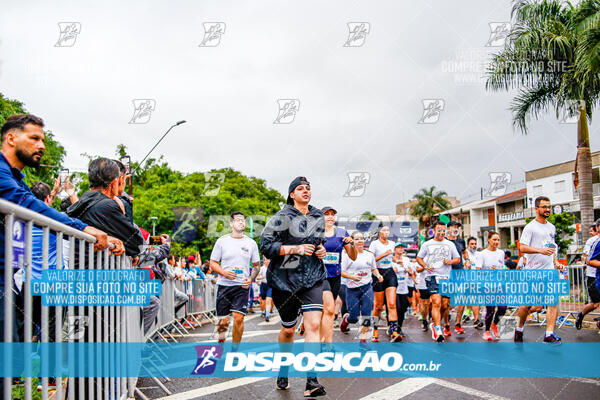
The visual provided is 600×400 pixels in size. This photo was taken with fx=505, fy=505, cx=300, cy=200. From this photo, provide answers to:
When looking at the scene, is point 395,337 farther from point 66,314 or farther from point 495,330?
point 66,314

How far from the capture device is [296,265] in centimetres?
538

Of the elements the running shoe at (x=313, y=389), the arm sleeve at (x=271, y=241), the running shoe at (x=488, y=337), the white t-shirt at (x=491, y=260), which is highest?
the arm sleeve at (x=271, y=241)

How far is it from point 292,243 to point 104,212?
2.09 metres

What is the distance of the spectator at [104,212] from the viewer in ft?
13.5

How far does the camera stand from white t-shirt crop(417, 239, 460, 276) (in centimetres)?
955

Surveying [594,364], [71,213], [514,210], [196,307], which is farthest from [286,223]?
[514,210]

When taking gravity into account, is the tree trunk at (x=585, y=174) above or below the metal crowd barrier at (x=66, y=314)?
above

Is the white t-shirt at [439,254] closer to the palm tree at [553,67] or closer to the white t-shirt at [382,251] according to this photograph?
the white t-shirt at [382,251]

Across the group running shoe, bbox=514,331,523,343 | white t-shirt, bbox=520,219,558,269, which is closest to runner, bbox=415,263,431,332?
running shoe, bbox=514,331,523,343

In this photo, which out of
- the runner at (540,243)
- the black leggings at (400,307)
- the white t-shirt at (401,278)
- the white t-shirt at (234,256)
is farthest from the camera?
the white t-shirt at (401,278)

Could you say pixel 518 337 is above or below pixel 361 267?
below

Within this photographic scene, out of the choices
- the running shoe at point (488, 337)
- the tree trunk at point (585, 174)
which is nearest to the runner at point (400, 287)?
the running shoe at point (488, 337)

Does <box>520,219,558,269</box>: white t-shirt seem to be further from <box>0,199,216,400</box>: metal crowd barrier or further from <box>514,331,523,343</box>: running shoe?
<box>0,199,216,400</box>: metal crowd barrier

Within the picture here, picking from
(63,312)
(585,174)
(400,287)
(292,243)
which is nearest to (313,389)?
(292,243)
